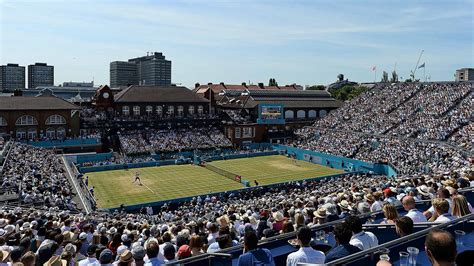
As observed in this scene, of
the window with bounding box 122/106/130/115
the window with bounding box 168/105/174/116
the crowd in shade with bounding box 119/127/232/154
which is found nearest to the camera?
the crowd in shade with bounding box 119/127/232/154

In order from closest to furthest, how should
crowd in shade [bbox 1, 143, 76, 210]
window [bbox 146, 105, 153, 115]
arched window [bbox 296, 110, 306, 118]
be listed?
crowd in shade [bbox 1, 143, 76, 210]
window [bbox 146, 105, 153, 115]
arched window [bbox 296, 110, 306, 118]

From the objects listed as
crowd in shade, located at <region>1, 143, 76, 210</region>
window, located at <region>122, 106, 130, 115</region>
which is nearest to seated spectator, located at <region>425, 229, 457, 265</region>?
crowd in shade, located at <region>1, 143, 76, 210</region>

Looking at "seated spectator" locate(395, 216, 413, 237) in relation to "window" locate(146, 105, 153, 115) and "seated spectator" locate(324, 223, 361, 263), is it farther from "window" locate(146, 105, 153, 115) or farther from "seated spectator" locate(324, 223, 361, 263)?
"window" locate(146, 105, 153, 115)

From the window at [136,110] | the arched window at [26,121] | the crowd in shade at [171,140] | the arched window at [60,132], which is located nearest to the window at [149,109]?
the window at [136,110]

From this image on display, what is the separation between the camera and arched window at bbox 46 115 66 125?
2144 inches

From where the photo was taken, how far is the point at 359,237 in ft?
21.2

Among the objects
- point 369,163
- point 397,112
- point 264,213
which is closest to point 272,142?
point 397,112

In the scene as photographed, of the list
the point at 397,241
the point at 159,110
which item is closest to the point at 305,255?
the point at 397,241

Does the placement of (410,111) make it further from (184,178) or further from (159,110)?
(159,110)

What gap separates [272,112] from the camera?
67.6 metres

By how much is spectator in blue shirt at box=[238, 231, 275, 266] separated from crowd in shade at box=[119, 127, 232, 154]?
1989 inches

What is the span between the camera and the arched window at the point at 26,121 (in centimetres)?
5265

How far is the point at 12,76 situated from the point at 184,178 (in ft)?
595

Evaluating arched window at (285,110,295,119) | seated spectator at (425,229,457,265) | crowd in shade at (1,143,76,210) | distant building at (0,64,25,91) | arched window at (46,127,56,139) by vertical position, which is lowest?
crowd in shade at (1,143,76,210)
